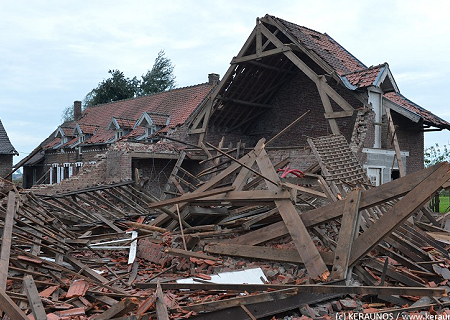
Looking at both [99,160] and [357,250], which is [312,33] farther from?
[357,250]

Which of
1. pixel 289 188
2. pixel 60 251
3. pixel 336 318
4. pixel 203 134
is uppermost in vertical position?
pixel 203 134

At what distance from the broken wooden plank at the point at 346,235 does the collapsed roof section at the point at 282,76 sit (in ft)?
29.9

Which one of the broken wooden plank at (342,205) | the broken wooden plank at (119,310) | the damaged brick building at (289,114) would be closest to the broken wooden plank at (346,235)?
the broken wooden plank at (342,205)

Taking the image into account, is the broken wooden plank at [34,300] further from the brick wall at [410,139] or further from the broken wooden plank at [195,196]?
the brick wall at [410,139]

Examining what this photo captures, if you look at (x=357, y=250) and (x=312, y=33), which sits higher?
(x=312, y=33)

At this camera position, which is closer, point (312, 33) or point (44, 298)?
point (44, 298)

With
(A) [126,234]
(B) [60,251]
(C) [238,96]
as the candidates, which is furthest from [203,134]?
(B) [60,251]

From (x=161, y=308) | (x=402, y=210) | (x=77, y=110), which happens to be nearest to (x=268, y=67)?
(x=402, y=210)

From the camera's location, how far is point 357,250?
6.73m

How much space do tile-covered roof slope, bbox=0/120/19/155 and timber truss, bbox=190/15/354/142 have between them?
1742 centimetres

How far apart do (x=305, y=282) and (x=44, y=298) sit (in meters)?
3.68

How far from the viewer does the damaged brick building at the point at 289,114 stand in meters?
15.9

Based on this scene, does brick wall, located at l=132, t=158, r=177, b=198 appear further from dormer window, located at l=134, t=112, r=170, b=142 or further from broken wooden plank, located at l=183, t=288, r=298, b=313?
broken wooden plank, located at l=183, t=288, r=298, b=313

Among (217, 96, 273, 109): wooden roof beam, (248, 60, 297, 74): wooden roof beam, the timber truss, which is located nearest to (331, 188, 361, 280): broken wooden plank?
the timber truss
